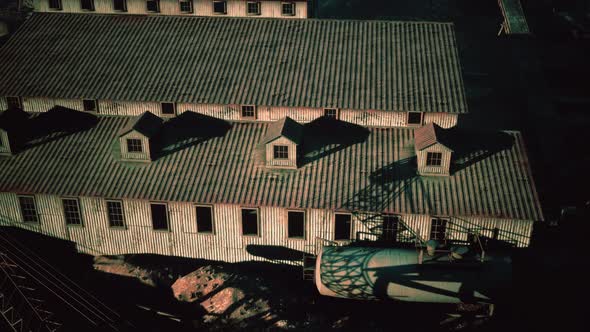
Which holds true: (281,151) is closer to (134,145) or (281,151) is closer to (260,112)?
(260,112)

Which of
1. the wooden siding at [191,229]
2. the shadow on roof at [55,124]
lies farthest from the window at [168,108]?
the wooden siding at [191,229]

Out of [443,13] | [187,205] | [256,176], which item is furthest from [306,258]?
[443,13]

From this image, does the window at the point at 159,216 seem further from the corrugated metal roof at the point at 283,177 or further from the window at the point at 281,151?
the window at the point at 281,151

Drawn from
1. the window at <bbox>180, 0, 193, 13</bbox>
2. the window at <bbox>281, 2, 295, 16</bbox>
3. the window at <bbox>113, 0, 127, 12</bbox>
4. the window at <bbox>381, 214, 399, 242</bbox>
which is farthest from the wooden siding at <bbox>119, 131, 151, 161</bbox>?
the window at <bbox>281, 2, 295, 16</bbox>

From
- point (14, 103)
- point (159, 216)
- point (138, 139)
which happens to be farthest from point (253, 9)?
point (159, 216)

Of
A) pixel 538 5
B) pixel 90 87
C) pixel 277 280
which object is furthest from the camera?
pixel 538 5

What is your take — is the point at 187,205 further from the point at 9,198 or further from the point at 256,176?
the point at 9,198

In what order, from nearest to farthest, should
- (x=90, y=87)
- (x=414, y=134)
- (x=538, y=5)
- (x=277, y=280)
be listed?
(x=277, y=280) < (x=414, y=134) < (x=90, y=87) < (x=538, y=5)
